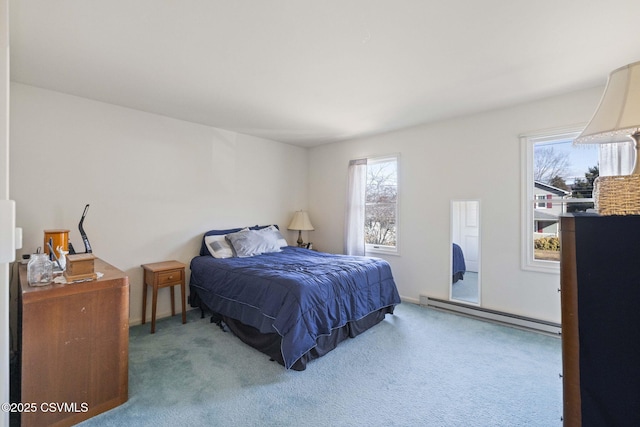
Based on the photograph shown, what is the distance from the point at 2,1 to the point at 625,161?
13.3 feet

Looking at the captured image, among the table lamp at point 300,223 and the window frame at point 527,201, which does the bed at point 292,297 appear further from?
the window frame at point 527,201

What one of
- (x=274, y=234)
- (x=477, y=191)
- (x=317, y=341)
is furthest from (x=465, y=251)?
(x=274, y=234)

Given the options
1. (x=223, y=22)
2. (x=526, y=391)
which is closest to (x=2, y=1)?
(x=223, y=22)

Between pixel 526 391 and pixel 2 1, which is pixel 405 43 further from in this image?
pixel 526 391

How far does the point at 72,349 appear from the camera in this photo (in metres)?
1.71

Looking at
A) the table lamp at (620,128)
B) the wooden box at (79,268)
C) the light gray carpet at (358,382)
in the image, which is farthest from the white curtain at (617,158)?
the wooden box at (79,268)

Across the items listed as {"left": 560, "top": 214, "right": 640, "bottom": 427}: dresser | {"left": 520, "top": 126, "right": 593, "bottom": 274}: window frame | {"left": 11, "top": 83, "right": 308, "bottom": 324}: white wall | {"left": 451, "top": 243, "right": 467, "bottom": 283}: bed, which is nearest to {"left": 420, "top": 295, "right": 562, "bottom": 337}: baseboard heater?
{"left": 451, "top": 243, "right": 467, "bottom": 283}: bed

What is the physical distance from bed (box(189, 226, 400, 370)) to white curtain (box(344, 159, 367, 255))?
2.94ft

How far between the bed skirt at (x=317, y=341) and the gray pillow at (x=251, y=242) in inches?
32.5

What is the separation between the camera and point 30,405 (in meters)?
1.59

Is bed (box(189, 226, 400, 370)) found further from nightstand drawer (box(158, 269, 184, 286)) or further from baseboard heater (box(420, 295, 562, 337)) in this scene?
baseboard heater (box(420, 295, 562, 337))

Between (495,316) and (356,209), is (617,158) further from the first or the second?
(356,209)

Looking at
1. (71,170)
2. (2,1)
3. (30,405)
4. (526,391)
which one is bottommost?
(526,391)

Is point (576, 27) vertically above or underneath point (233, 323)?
above
